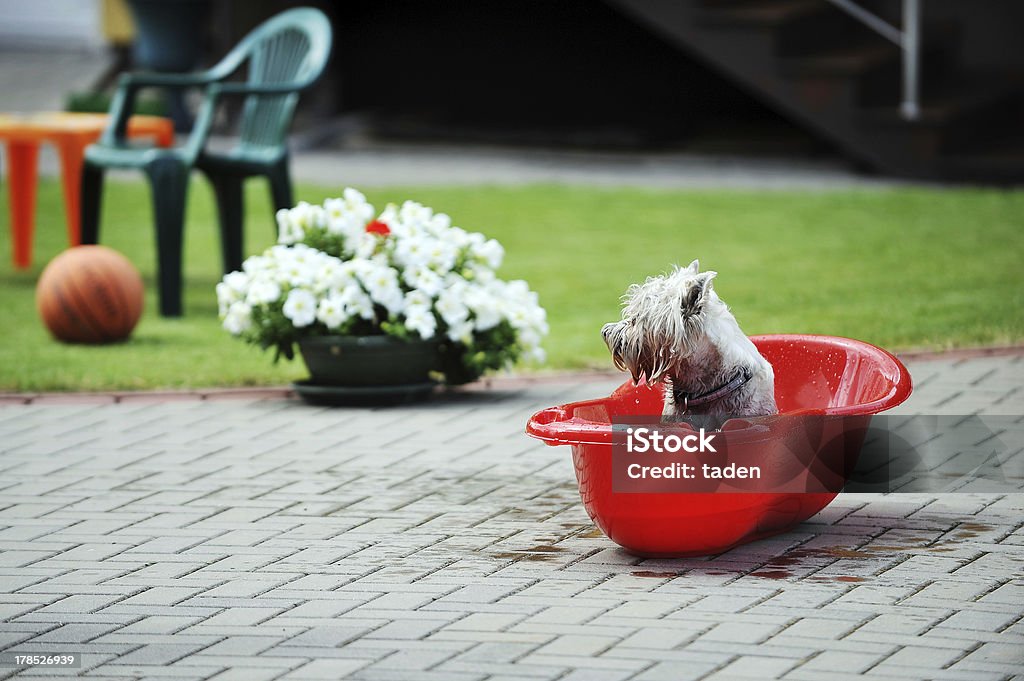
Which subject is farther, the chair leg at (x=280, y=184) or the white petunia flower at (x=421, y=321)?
the chair leg at (x=280, y=184)

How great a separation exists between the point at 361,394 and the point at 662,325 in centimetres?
291

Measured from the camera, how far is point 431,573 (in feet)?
16.6

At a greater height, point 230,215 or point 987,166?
point 987,166

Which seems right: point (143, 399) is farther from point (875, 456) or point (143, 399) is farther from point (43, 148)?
point (43, 148)

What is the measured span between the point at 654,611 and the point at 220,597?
1.32 metres

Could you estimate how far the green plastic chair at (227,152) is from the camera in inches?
374

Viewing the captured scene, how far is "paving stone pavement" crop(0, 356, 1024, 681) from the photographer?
14.0ft

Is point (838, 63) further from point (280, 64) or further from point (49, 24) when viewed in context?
point (49, 24)

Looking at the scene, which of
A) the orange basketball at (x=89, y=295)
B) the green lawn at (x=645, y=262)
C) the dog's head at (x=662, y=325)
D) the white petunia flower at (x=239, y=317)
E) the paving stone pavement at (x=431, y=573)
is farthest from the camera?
the orange basketball at (x=89, y=295)

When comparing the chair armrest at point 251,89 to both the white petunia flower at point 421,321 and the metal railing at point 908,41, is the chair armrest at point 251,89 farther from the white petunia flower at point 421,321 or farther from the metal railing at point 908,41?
the metal railing at point 908,41

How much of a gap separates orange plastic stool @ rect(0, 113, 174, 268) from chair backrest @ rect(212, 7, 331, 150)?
1014 mm

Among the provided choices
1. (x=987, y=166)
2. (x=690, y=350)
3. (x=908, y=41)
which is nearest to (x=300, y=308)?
(x=690, y=350)

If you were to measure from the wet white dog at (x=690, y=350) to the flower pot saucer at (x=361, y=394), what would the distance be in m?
2.54

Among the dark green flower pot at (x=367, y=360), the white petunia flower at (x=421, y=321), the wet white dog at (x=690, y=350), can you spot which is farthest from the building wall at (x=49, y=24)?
the wet white dog at (x=690, y=350)
